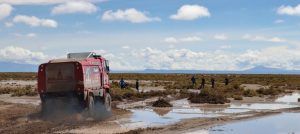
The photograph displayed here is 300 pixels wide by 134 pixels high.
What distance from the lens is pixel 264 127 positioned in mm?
19922

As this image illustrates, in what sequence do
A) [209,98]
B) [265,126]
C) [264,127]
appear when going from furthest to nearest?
[209,98] → [265,126] → [264,127]

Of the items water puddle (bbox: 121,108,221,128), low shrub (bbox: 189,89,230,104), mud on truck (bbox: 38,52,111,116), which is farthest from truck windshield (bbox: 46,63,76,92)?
low shrub (bbox: 189,89,230,104)

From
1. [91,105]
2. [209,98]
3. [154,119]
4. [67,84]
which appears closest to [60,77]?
[67,84]

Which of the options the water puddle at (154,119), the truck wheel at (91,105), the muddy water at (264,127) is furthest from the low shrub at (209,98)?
the truck wheel at (91,105)

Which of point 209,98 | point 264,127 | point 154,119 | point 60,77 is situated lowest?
point 264,127

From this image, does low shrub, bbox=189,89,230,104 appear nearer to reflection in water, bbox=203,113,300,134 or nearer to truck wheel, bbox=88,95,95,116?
reflection in water, bbox=203,113,300,134

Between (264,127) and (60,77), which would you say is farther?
(60,77)

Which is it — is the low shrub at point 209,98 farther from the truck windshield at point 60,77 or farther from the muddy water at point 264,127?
the truck windshield at point 60,77

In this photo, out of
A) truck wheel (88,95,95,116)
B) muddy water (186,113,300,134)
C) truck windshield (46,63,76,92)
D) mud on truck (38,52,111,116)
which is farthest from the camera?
truck wheel (88,95,95,116)

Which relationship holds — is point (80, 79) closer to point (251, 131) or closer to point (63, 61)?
point (63, 61)

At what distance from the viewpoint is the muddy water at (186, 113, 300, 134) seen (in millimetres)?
18375

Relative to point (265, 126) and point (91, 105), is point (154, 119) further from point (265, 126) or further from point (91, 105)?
point (265, 126)

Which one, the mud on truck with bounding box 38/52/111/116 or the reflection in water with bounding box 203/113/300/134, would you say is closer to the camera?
the reflection in water with bounding box 203/113/300/134

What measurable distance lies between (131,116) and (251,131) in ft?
25.7
